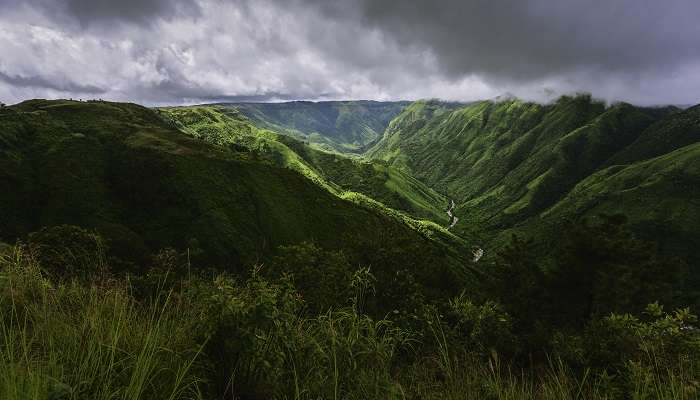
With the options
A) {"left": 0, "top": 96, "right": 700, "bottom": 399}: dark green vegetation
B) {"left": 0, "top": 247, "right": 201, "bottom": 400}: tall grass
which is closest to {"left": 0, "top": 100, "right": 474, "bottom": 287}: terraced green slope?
{"left": 0, "top": 96, "right": 700, "bottom": 399}: dark green vegetation

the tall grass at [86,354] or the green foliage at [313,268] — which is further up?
the tall grass at [86,354]

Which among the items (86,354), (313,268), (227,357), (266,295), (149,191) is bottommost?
(149,191)

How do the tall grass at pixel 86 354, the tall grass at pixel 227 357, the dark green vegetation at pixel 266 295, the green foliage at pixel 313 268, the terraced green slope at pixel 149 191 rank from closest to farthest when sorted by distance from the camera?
1. the tall grass at pixel 86 354
2. the tall grass at pixel 227 357
3. the dark green vegetation at pixel 266 295
4. the green foliage at pixel 313 268
5. the terraced green slope at pixel 149 191

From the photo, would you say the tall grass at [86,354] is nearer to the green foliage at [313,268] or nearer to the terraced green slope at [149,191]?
the green foliage at [313,268]

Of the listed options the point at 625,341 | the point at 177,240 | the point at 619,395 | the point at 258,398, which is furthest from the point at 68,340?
the point at 177,240

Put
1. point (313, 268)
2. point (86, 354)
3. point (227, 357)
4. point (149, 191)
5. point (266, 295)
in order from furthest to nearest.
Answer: point (149, 191), point (313, 268), point (266, 295), point (227, 357), point (86, 354)

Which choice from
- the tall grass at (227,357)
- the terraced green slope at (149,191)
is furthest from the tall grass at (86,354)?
the terraced green slope at (149,191)

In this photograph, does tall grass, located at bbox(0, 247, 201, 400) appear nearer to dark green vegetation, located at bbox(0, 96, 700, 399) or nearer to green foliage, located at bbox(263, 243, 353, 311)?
dark green vegetation, located at bbox(0, 96, 700, 399)


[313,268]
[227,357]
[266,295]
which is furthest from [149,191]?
[227,357]

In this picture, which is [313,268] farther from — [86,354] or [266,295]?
[86,354]

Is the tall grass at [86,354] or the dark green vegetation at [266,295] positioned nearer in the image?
the tall grass at [86,354]
